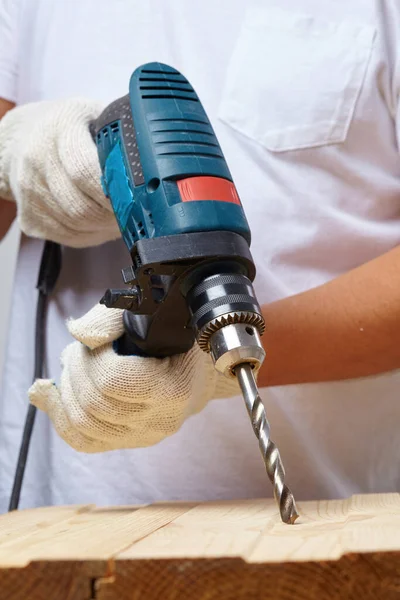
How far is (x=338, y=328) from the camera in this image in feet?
2.25

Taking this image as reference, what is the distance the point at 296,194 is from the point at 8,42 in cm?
43

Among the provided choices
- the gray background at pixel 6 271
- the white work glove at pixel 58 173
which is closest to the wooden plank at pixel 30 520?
the white work glove at pixel 58 173

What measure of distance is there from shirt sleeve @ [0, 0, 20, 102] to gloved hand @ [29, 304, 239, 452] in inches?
17.4

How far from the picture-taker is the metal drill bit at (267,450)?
475 mm

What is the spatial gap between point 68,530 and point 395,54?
0.58m

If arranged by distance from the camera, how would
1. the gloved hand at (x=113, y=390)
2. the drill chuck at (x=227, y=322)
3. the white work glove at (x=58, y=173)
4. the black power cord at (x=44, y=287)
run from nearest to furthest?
the drill chuck at (x=227, y=322), the gloved hand at (x=113, y=390), the white work glove at (x=58, y=173), the black power cord at (x=44, y=287)

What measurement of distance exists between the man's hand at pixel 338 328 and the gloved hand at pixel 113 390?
3.8 inches

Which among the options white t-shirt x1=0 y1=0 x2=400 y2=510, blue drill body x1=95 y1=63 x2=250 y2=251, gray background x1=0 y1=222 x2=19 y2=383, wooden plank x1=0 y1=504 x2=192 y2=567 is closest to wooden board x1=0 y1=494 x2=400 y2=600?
wooden plank x1=0 y1=504 x2=192 y2=567

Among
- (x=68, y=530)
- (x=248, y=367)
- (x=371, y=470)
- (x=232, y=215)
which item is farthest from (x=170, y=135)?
(x=371, y=470)

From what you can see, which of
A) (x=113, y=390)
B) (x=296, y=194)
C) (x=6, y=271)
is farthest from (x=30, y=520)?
(x=6, y=271)

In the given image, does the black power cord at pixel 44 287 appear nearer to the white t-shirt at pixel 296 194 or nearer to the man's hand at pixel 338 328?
the white t-shirt at pixel 296 194

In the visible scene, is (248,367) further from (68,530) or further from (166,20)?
(166,20)

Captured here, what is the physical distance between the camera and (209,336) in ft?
1.61

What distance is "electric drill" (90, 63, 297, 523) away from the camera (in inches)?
19.0
